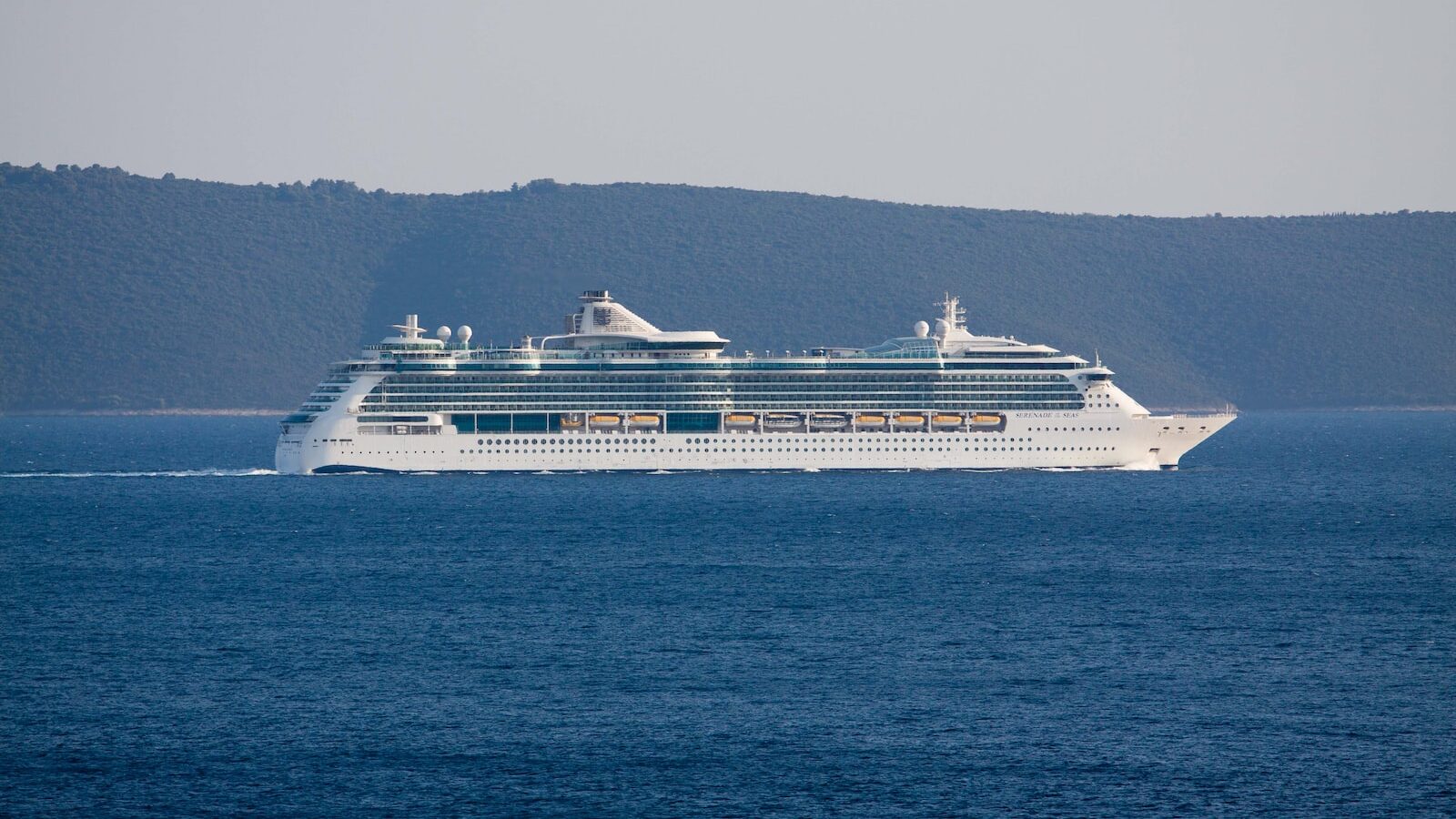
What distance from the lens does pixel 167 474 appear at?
9650cm

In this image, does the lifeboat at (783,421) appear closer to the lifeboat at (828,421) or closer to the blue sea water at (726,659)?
the lifeboat at (828,421)

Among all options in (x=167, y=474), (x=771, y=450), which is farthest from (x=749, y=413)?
(x=167, y=474)

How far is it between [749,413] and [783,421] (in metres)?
1.62

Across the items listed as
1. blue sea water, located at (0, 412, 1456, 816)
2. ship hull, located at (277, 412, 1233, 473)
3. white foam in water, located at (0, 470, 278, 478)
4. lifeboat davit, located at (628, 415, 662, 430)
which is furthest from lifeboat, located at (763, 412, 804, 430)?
white foam in water, located at (0, 470, 278, 478)

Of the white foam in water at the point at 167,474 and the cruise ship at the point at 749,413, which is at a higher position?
the cruise ship at the point at 749,413

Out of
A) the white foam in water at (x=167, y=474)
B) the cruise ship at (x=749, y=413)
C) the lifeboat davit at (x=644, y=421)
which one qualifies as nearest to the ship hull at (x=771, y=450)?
the cruise ship at (x=749, y=413)

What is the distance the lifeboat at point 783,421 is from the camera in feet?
308

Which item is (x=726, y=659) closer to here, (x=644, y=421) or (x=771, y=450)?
(x=771, y=450)

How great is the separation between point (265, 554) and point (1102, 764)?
34736 millimetres

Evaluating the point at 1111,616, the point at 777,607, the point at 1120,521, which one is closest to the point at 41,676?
the point at 777,607

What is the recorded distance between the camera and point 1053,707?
39.8 meters

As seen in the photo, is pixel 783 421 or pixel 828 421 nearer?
pixel 828 421

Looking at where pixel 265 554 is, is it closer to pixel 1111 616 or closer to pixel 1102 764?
pixel 1111 616

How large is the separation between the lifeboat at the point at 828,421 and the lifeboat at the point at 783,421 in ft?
2.20
